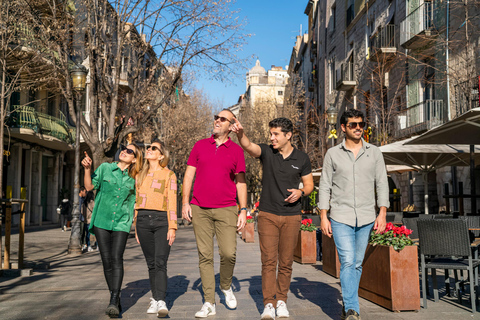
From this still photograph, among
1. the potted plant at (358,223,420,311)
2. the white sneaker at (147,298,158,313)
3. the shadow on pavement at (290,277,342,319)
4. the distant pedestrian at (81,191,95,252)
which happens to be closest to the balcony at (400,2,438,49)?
the distant pedestrian at (81,191,95,252)

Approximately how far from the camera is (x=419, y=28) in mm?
21703

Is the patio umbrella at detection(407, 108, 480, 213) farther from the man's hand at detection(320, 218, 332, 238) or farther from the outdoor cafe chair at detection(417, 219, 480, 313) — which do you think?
the man's hand at detection(320, 218, 332, 238)

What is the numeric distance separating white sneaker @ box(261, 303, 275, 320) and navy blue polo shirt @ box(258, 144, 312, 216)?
911 mm

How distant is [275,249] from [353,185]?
102 cm

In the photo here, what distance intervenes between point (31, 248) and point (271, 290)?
11.0m

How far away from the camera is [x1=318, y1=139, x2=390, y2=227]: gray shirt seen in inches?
207

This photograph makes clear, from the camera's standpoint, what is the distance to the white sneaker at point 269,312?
5.27m

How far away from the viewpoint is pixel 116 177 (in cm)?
598

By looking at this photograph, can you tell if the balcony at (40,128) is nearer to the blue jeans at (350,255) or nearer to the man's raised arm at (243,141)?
the man's raised arm at (243,141)

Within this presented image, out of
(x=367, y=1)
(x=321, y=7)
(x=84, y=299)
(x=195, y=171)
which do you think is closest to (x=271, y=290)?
(x=195, y=171)

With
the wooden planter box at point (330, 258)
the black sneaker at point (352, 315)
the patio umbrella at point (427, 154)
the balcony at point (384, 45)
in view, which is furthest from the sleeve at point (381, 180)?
the balcony at point (384, 45)

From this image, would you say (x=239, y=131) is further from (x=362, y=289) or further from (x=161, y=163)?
(x=362, y=289)

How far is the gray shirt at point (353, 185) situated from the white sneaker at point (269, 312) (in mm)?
1061

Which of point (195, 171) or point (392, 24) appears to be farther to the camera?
point (392, 24)
